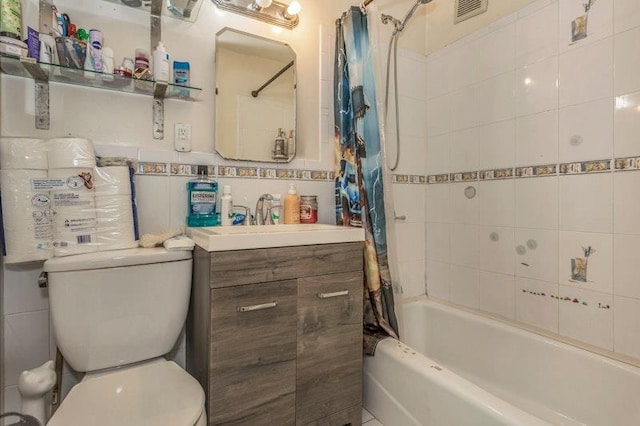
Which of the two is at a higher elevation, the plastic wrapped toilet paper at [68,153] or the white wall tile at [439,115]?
the white wall tile at [439,115]

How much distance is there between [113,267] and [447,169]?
1772mm

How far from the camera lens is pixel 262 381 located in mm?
1104

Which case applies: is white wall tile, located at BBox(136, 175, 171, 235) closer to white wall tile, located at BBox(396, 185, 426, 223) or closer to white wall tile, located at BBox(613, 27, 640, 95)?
white wall tile, located at BBox(396, 185, 426, 223)

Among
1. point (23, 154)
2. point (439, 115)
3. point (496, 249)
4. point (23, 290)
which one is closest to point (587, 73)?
point (439, 115)

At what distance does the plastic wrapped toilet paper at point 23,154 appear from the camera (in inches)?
40.6

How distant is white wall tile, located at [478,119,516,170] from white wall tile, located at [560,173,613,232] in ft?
0.91

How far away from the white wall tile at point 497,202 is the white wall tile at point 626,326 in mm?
519

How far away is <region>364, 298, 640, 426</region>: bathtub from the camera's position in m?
1.07

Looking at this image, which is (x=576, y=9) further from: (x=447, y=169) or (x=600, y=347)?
(x=600, y=347)

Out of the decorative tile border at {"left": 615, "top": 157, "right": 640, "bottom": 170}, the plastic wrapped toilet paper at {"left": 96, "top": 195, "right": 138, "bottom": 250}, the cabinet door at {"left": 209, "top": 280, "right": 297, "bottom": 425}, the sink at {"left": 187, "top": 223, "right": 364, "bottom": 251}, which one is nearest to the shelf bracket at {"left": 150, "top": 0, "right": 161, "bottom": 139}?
the plastic wrapped toilet paper at {"left": 96, "top": 195, "right": 138, "bottom": 250}

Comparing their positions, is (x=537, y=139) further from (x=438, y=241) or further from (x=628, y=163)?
(x=438, y=241)

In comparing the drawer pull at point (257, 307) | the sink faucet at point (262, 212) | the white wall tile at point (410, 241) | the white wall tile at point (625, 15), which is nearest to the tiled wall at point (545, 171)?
the white wall tile at point (625, 15)

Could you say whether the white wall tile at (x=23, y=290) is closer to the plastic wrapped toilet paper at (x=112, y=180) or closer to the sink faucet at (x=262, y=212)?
the plastic wrapped toilet paper at (x=112, y=180)

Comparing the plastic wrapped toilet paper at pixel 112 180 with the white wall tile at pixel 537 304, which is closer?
the plastic wrapped toilet paper at pixel 112 180
